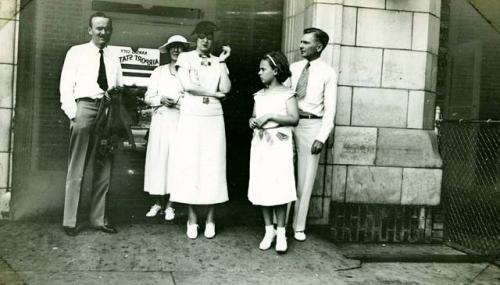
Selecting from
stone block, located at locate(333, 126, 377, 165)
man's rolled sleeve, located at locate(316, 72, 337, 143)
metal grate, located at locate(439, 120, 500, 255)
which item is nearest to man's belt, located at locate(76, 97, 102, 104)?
man's rolled sleeve, located at locate(316, 72, 337, 143)

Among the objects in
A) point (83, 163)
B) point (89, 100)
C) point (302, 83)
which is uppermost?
point (302, 83)

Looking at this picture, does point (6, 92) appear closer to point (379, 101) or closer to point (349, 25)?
point (349, 25)

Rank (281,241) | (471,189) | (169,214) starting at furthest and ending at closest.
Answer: (471,189) → (169,214) → (281,241)

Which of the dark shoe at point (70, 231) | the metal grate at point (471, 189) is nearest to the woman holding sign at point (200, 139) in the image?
the dark shoe at point (70, 231)

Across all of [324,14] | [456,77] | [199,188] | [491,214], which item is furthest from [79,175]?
[456,77]

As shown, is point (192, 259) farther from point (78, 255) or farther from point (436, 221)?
point (436, 221)

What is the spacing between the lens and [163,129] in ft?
21.7

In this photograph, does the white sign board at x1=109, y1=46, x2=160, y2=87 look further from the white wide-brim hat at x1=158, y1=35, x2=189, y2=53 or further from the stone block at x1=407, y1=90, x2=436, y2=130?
the stone block at x1=407, y1=90, x2=436, y2=130

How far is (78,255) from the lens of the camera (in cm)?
523

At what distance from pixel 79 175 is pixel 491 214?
6.85 meters

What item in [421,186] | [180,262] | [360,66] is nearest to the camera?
[180,262]

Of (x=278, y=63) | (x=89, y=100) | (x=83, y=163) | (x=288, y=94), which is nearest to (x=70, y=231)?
(x=83, y=163)

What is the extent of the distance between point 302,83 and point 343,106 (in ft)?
2.92

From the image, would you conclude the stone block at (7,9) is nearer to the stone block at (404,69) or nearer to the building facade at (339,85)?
the building facade at (339,85)
